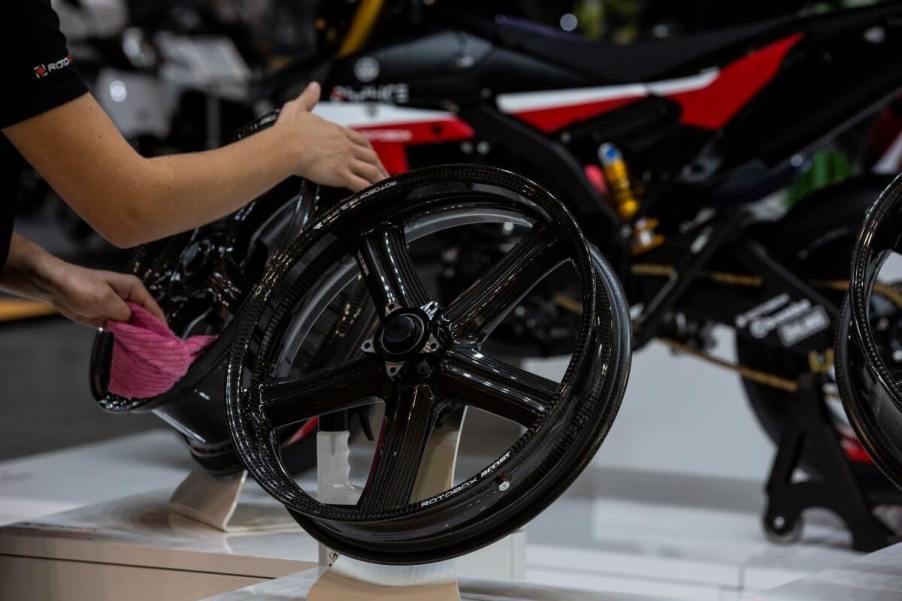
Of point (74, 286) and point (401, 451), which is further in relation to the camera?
point (74, 286)

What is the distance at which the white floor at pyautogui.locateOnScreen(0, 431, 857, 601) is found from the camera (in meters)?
2.24

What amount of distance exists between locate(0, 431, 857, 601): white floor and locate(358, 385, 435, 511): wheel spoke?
79 cm

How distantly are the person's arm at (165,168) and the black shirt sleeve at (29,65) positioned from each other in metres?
0.01

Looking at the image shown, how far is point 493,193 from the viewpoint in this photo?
A: 131 cm

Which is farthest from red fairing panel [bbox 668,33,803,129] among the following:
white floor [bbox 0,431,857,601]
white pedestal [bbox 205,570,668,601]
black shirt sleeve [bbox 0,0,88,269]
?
black shirt sleeve [bbox 0,0,88,269]

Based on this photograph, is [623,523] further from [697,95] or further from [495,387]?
[495,387]

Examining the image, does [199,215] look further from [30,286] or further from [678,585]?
[678,585]

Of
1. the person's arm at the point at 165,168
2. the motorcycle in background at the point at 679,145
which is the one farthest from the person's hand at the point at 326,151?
the motorcycle in background at the point at 679,145

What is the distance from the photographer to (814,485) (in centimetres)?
249

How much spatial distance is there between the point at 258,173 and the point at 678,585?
1118 millimetres

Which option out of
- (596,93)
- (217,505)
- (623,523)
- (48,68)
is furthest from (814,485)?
(48,68)

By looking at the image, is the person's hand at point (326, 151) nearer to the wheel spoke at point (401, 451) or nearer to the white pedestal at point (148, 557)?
the wheel spoke at point (401, 451)

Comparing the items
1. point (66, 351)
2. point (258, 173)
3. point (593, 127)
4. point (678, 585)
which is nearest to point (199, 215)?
point (258, 173)

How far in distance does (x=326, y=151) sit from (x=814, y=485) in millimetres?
1390
